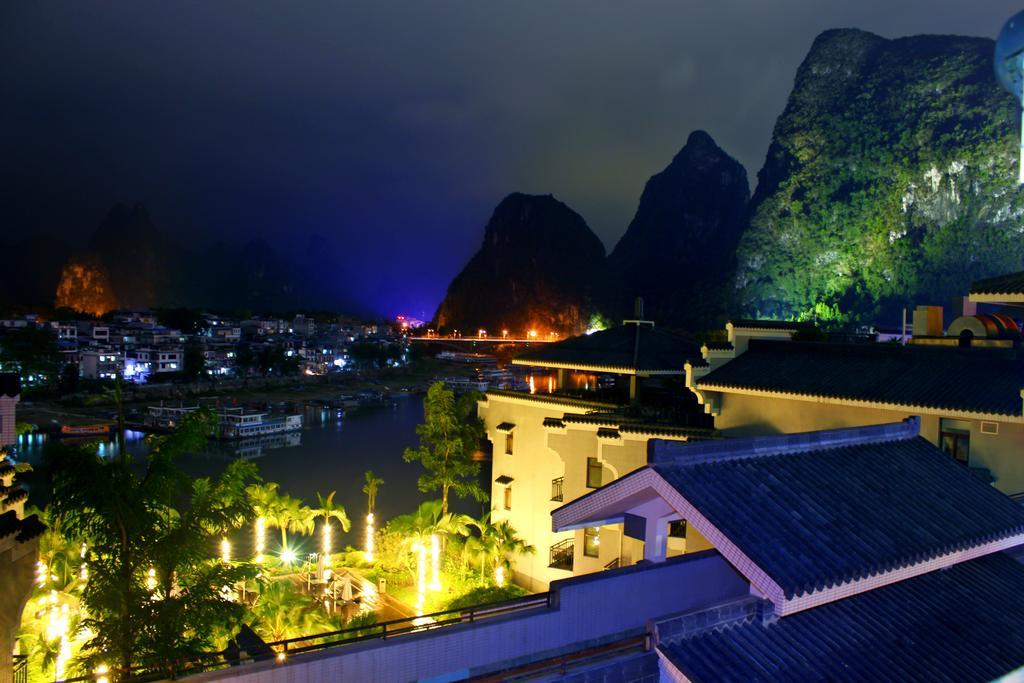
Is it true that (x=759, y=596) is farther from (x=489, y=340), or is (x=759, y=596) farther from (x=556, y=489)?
(x=489, y=340)

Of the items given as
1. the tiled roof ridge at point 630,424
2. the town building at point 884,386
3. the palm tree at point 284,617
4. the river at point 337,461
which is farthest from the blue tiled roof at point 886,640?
the river at point 337,461

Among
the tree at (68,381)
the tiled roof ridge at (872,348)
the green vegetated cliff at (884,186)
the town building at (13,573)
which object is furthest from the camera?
the tree at (68,381)

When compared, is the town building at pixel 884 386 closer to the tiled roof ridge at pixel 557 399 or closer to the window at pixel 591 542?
the tiled roof ridge at pixel 557 399

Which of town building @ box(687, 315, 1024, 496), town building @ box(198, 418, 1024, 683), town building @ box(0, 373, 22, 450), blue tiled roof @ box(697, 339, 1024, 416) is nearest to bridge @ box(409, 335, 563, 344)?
town building @ box(687, 315, 1024, 496)

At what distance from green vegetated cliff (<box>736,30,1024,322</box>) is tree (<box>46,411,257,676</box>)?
43.8m

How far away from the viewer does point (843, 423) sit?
10891 millimetres

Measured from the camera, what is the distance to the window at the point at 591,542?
1367cm

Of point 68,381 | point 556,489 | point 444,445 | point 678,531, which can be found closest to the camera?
point 678,531

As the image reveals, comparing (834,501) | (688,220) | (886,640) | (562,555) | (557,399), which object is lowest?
(562,555)

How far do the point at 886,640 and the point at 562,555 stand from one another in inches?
419

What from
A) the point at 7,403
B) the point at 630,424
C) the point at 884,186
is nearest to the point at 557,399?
the point at 630,424

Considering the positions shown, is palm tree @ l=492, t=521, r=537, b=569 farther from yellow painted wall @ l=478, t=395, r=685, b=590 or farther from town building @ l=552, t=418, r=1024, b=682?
town building @ l=552, t=418, r=1024, b=682

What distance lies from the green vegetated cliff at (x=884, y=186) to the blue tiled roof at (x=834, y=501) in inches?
1527

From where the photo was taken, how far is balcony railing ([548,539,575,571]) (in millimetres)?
15258
